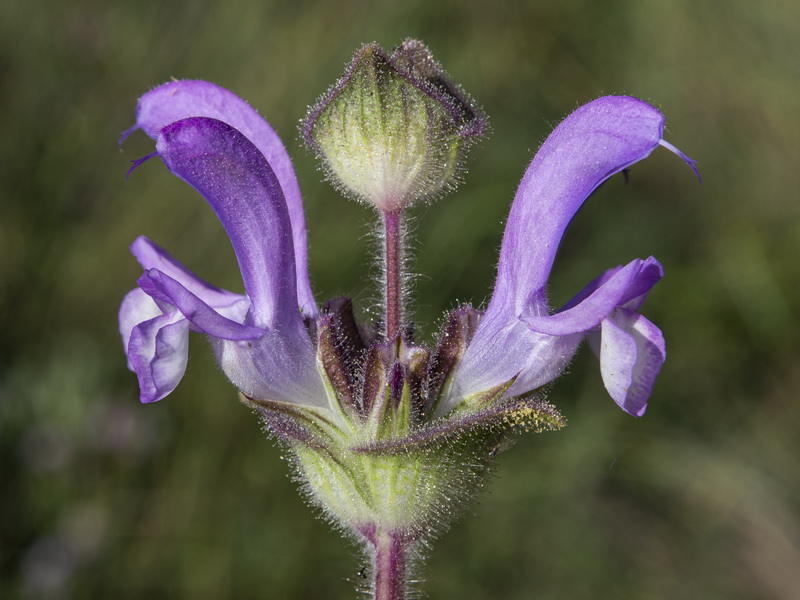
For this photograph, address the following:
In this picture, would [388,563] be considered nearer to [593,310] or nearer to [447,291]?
[593,310]

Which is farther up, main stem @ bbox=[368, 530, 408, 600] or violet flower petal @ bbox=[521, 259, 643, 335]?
violet flower petal @ bbox=[521, 259, 643, 335]

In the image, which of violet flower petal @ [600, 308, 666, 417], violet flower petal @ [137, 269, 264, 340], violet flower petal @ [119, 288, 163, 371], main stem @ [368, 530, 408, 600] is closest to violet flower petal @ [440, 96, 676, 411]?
violet flower petal @ [600, 308, 666, 417]

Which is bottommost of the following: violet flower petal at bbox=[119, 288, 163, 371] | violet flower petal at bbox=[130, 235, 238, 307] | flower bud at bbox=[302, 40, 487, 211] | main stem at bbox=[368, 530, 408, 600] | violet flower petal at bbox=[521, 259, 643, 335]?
main stem at bbox=[368, 530, 408, 600]

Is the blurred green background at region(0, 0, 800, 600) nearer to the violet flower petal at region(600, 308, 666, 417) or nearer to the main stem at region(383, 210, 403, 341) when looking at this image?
the main stem at region(383, 210, 403, 341)

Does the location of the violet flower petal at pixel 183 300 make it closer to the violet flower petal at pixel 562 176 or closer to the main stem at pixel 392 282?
the main stem at pixel 392 282

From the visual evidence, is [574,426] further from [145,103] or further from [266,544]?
[145,103]

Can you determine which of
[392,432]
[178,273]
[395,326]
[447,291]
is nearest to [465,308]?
[395,326]
